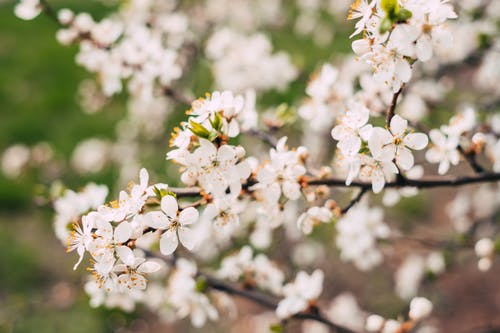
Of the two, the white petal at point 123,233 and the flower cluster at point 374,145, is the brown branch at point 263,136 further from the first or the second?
the white petal at point 123,233

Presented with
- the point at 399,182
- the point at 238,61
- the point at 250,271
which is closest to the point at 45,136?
the point at 238,61

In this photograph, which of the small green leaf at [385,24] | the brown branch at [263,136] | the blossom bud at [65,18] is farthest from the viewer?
the blossom bud at [65,18]

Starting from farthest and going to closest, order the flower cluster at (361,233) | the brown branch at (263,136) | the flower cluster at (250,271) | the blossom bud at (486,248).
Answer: the flower cluster at (361,233)
the flower cluster at (250,271)
the blossom bud at (486,248)
the brown branch at (263,136)

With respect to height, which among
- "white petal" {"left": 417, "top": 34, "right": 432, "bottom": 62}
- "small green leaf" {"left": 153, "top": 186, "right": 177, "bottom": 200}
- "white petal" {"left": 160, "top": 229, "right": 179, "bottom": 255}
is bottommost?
"white petal" {"left": 160, "top": 229, "right": 179, "bottom": 255}

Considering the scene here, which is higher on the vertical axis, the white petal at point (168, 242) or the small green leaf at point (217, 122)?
the small green leaf at point (217, 122)

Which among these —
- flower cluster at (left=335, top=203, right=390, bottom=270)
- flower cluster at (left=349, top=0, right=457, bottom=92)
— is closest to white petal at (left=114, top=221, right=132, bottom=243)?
flower cluster at (left=349, top=0, right=457, bottom=92)

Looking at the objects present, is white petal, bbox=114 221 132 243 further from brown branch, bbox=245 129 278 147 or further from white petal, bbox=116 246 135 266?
brown branch, bbox=245 129 278 147

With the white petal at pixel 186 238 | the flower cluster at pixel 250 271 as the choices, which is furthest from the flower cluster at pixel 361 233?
the white petal at pixel 186 238
